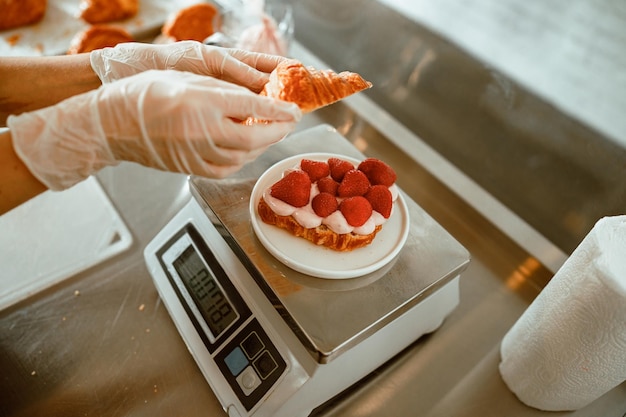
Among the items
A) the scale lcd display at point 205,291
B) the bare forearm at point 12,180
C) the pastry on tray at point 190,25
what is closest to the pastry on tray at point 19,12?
the pastry on tray at point 190,25

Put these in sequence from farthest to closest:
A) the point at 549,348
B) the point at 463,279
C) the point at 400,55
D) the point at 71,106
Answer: the point at 400,55 → the point at 463,279 → the point at 549,348 → the point at 71,106

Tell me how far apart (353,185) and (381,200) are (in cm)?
7

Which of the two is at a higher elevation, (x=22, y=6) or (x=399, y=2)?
(x=399, y=2)

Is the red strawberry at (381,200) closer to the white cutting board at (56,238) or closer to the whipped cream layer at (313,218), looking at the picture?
the whipped cream layer at (313,218)

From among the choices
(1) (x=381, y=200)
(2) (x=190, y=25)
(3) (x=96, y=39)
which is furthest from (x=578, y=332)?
(3) (x=96, y=39)

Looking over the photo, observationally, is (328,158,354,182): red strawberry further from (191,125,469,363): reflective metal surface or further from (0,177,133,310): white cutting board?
(0,177,133,310): white cutting board

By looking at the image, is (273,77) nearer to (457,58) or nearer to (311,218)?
(311,218)

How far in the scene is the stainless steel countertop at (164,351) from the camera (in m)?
1.12

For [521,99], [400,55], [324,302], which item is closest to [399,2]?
[400,55]

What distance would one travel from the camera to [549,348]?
1003 millimetres

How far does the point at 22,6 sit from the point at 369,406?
6.86 feet

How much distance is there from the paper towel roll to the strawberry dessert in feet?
1.34

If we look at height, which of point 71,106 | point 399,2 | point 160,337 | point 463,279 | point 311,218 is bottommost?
point 160,337

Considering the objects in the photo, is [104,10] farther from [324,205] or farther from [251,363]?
[251,363]
